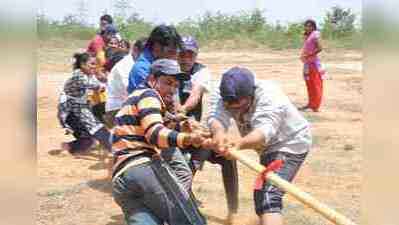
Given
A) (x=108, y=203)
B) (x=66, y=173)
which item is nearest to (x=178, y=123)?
(x=108, y=203)

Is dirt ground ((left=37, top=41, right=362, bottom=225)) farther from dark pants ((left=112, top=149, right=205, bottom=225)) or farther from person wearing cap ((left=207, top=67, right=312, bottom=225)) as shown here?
dark pants ((left=112, top=149, right=205, bottom=225))

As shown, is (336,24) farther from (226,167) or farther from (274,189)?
(274,189)

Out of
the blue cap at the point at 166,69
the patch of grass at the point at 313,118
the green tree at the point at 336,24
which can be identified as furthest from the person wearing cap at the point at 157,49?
the green tree at the point at 336,24

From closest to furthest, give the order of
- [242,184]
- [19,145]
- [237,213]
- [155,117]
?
[19,145], [155,117], [237,213], [242,184]

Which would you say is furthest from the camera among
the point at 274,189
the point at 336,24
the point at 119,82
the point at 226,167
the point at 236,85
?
the point at 336,24

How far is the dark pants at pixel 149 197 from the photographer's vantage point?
3.79m

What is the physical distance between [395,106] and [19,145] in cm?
200

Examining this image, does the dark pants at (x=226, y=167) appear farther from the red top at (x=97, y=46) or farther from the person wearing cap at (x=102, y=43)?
the red top at (x=97, y=46)

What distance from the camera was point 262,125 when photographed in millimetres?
4215

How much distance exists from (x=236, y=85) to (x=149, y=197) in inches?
32.7

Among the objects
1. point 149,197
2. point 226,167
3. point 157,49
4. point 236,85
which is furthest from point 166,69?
point 226,167

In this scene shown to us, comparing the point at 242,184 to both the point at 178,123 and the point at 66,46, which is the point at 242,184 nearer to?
the point at 178,123

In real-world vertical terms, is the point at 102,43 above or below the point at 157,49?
below

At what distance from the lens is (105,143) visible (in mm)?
7453
